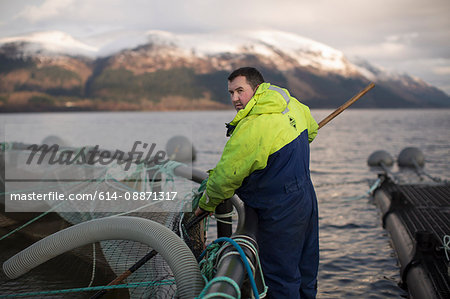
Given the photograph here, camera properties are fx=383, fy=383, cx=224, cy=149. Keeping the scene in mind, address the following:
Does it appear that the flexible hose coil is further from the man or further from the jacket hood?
the jacket hood

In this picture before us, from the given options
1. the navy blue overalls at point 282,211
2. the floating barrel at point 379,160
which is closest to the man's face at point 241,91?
the navy blue overalls at point 282,211

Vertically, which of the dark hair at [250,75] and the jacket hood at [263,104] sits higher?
the dark hair at [250,75]

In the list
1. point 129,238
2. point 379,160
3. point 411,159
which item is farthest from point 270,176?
point 411,159

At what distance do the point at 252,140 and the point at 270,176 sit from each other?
42 centimetres

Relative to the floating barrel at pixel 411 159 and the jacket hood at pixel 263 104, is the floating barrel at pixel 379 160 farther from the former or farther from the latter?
the jacket hood at pixel 263 104

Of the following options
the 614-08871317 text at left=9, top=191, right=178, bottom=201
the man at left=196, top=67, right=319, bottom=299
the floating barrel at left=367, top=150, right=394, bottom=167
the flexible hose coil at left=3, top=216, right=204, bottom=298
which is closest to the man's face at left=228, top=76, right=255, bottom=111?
the man at left=196, top=67, right=319, bottom=299

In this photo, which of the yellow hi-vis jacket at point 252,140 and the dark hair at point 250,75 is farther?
the dark hair at point 250,75

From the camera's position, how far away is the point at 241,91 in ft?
11.8

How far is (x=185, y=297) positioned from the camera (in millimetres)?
2451

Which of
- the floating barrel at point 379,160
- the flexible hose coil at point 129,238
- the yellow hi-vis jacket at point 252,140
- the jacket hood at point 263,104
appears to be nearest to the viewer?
the flexible hose coil at point 129,238

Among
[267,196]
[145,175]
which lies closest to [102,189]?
[145,175]

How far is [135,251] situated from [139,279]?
41 centimetres

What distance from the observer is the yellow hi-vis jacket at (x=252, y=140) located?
319cm

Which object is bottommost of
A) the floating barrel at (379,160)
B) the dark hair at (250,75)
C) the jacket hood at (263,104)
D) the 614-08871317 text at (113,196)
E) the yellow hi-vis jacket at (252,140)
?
the floating barrel at (379,160)
